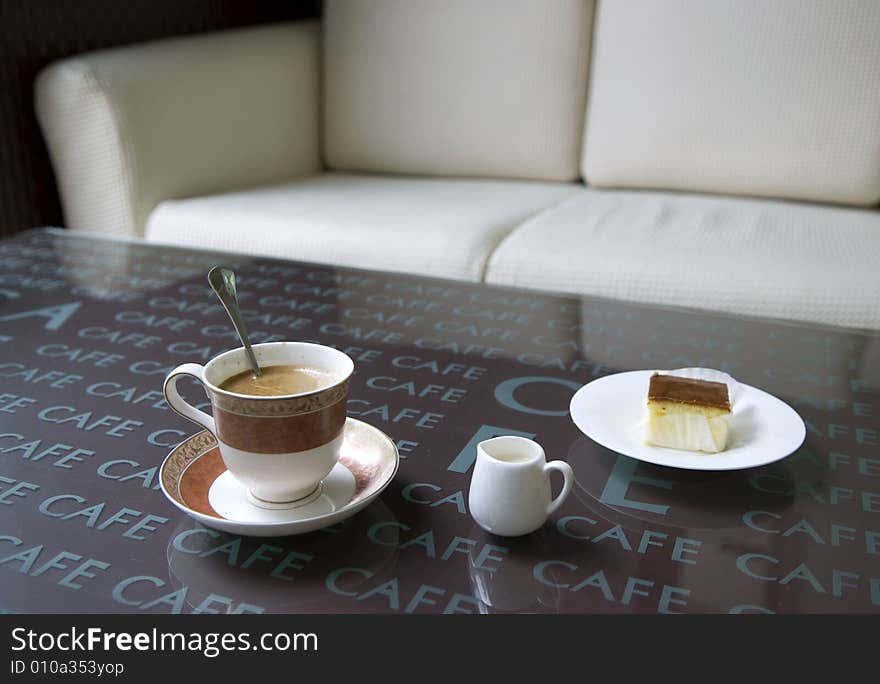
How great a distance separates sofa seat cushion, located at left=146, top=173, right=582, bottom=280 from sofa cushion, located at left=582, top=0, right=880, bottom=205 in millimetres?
215

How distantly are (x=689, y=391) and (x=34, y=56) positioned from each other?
1.68 m

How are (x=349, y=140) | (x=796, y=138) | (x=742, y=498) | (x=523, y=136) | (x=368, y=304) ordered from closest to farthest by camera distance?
1. (x=742, y=498)
2. (x=368, y=304)
3. (x=796, y=138)
4. (x=523, y=136)
5. (x=349, y=140)

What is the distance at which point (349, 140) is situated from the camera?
2.20m

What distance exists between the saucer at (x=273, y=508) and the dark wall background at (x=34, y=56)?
4.62 ft

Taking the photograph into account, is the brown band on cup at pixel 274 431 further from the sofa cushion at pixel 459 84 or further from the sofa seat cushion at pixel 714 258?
the sofa cushion at pixel 459 84

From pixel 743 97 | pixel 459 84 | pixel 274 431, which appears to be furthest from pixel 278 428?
pixel 459 84

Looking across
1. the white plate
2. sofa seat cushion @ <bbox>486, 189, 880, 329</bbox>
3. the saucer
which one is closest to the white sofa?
sofa seat cushion @ <bbox>486, 189, 880, 329</bbox>

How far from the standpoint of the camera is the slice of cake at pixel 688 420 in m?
0.74

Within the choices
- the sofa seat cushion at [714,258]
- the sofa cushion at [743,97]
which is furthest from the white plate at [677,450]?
the sofa cushion at [743,97]

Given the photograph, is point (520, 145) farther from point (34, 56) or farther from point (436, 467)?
point (436, 467)

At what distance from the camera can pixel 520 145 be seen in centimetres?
205

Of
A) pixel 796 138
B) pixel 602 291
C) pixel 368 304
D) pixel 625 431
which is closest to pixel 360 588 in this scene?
pixel 625 431

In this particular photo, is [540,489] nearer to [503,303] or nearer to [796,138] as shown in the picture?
[503,303]
